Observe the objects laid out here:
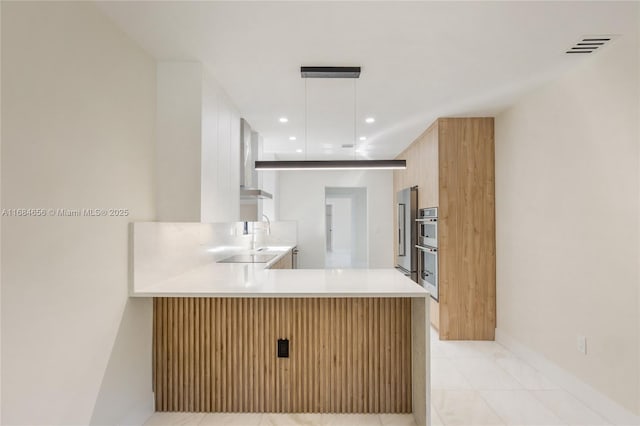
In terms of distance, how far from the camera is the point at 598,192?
2301 mm

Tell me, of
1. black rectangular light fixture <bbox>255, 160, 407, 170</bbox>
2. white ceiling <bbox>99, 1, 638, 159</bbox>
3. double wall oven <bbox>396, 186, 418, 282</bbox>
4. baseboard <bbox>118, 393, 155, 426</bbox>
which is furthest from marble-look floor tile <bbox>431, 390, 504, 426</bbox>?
white ceiling <bbox>99, 1, 638, 159</bbox>

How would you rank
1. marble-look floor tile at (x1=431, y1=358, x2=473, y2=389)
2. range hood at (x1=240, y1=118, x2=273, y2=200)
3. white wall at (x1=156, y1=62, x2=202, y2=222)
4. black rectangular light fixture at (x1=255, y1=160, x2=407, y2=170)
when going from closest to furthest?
white wall at (x1=156, y1=62, x2=202, y2=222) < marble-look floor tile at (x1=431, y1=358, x2=473, y2=389) < black rectangular light fixture at (x1=255, y1=160, x2=407, y2=170) < range hood at (x1=240, y1=118, x2=273, y2=200)

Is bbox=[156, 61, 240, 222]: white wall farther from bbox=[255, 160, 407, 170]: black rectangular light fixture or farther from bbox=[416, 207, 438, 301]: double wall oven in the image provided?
bbox=[416, 207, 438, 301]: double wall oven

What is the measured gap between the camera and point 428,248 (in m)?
4.10

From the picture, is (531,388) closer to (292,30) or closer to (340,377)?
(340,377)

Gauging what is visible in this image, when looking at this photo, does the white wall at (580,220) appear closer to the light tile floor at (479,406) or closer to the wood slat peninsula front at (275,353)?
the light tile floor at (479,406)

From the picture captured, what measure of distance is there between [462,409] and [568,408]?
2.53 ft

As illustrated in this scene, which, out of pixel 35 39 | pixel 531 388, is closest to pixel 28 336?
pixel 35 39

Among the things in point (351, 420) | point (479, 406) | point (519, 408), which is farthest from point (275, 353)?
point (519, 408)

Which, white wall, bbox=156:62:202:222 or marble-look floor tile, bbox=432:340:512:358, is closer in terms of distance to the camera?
white wall, bbox=156:62:202:222

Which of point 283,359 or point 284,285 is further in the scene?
point 283,359

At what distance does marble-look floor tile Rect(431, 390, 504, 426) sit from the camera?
7.21ft

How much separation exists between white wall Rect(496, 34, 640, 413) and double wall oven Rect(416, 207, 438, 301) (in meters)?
0.74

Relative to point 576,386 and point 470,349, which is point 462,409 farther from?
point 470,349
